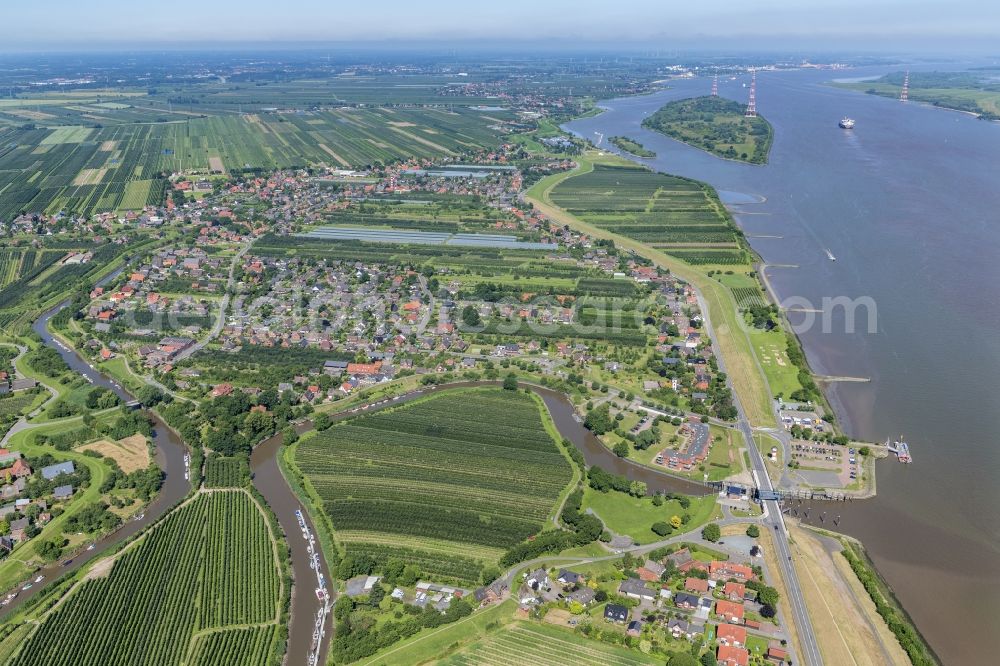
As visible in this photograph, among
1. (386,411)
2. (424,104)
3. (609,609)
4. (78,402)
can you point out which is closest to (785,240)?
(386,411)

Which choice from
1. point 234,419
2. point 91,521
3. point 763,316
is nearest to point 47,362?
point 234,419

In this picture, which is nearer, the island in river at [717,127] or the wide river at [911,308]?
the wide river at [911,308]

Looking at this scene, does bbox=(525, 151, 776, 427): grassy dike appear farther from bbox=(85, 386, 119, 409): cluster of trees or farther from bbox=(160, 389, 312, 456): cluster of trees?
bbox=(85, 386, 119, 409): cluster of trees

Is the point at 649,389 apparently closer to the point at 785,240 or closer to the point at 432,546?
the point at 432,546

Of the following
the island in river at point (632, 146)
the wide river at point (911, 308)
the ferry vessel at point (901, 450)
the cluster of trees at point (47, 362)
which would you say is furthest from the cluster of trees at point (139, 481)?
the island in river at point (632, 146)

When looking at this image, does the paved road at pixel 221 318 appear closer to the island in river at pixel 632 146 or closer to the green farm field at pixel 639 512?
the green farm field at pixel 639 512

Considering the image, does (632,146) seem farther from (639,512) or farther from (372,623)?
(372,623)
